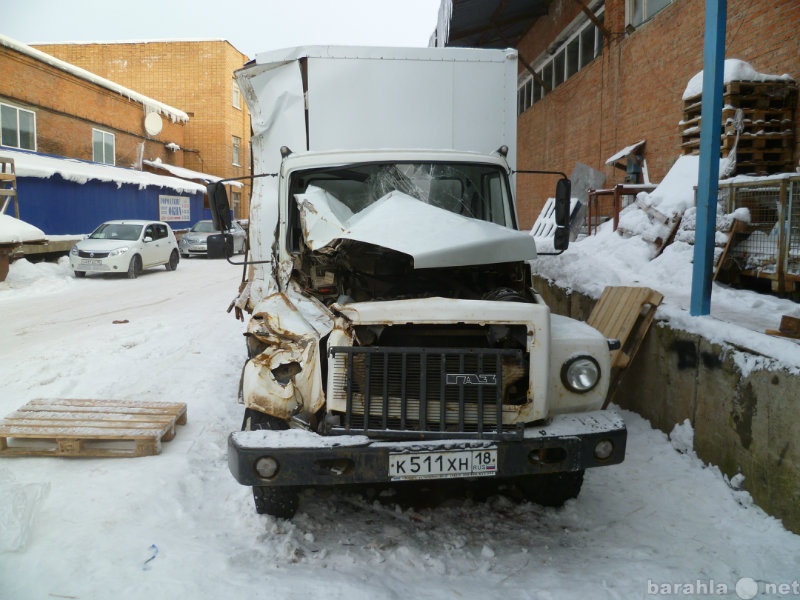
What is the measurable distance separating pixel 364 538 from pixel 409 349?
1181 mm

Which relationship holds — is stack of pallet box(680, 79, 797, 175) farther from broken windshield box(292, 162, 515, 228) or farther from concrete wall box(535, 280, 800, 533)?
broken windshield box(292, 162, 515, 228)

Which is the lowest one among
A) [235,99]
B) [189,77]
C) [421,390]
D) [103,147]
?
[421,390]

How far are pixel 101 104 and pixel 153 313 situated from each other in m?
19.6

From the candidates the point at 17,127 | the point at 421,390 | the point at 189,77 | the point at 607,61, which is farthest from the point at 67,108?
the point at 421,390

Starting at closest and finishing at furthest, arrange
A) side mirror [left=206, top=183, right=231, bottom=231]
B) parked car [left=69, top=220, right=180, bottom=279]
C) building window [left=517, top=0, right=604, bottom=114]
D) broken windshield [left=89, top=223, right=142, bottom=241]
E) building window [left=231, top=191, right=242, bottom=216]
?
side mirror [left=206, top=183, right=231, bottom=231] < building window [left=517, top=0, right=604, bottom=114] < parked car [left=69, top=220, right=180, bottom=279] < broken windshield [left=89, top=223, right=142, bottom=241] < building window [left=231, top=191, right=242, bottom=216]

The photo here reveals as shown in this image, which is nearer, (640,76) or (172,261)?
(640,76)

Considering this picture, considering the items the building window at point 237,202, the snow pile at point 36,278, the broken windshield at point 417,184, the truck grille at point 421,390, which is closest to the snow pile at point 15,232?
the snow pile at point 36,278

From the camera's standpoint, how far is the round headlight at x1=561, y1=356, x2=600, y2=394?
3.38m

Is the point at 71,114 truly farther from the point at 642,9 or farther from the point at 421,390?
the point at 421,390

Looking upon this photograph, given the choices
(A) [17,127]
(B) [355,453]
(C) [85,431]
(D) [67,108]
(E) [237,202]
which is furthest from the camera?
(E) [237,202]

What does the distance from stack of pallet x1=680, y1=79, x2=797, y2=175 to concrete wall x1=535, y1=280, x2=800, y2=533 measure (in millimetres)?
4187

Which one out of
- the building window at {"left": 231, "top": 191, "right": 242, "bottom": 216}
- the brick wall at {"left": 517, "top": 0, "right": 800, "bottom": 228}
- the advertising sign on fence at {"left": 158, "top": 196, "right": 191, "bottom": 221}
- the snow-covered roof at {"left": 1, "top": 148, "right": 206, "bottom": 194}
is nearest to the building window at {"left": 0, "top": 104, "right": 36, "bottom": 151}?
the snow-covered roof at {"left": 1, "top": 148, "right": 206, "bottom": 194}

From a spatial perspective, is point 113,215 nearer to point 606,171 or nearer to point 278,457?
point 606,171

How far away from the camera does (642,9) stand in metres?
11.7
